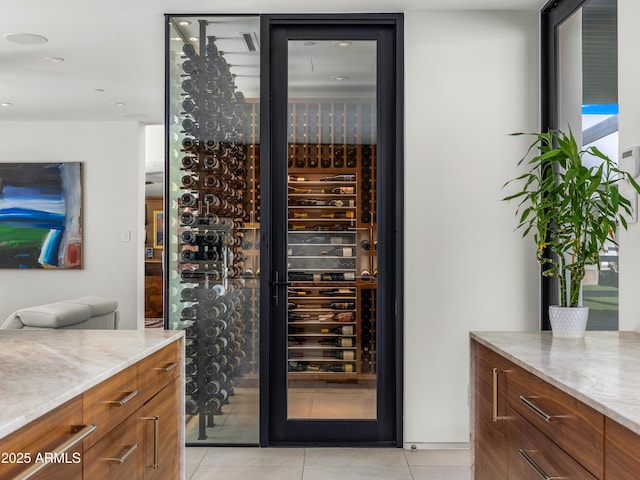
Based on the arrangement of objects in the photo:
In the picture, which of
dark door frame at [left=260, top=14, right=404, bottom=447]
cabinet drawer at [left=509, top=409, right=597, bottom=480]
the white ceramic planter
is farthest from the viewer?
dark door frame at [left=260, top=14, right=404, bottom=447]

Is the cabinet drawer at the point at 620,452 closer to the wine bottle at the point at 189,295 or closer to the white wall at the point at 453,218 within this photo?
the white wall at the point at 453,218

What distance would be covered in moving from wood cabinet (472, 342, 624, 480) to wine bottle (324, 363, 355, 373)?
1257 mm

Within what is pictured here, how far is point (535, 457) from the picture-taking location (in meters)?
1.72

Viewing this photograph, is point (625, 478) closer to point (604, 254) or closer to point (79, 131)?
point (604, 254)

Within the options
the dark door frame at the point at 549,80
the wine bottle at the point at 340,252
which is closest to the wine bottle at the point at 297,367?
the wine bottle at the point at 340,252

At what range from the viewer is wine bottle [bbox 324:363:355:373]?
11.8 ft

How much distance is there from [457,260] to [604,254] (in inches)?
37.7

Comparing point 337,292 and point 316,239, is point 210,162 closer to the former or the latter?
point 316,239

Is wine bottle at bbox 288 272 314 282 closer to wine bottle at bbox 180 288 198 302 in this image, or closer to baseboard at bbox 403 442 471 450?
wine bottle at bbox 180 288 198 302

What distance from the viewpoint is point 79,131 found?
22.1 ft

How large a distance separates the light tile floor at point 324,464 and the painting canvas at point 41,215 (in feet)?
13.1

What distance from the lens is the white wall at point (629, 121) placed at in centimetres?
240

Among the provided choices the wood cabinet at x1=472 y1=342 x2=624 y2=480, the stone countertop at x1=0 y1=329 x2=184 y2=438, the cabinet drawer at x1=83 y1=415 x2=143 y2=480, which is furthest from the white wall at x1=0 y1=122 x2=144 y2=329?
the wood cabinet at x1=472 y1=342 x2=624 y2=480

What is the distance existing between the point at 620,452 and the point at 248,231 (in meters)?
2.64
